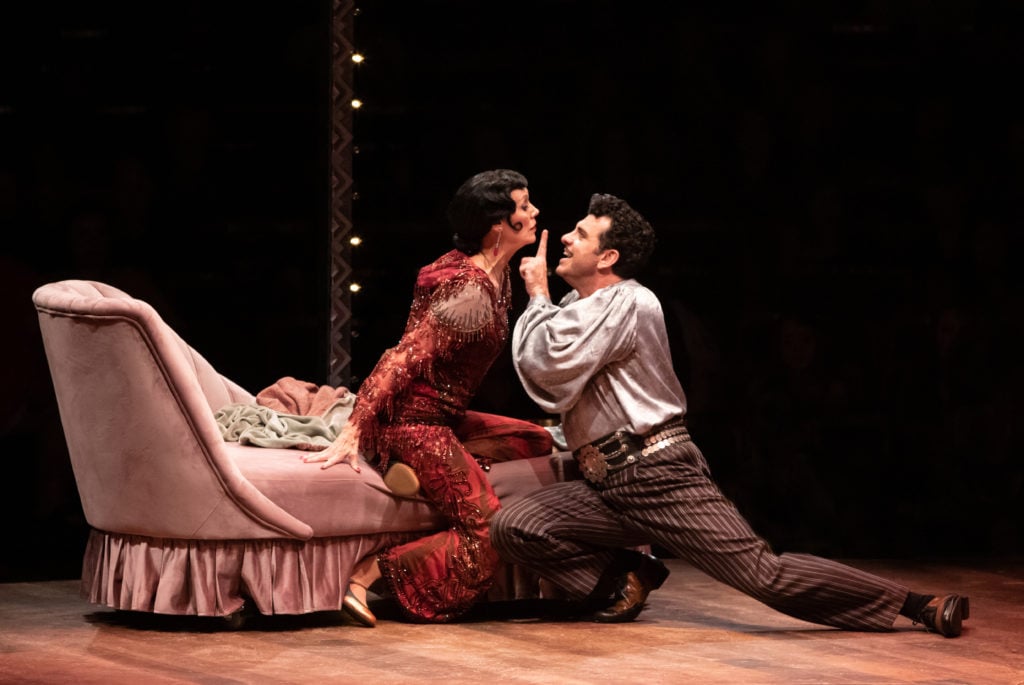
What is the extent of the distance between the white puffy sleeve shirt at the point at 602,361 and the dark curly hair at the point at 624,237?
90mm

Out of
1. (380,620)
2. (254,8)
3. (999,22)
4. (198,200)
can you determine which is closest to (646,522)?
(380,620)

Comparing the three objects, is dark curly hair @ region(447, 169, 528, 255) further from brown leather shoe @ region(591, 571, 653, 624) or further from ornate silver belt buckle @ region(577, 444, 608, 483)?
brown leather shoe @ region(591, 571, 653, 624)

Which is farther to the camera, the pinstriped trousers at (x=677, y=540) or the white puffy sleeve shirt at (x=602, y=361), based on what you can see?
the white puffy sleeve shirt at (x=602, y=361)

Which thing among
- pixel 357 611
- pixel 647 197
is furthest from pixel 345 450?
pixel 647 197

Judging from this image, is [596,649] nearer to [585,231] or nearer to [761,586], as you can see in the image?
[761,586]

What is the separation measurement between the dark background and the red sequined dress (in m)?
1.37

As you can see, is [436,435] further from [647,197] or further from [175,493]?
[647,197]

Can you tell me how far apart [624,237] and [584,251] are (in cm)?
12

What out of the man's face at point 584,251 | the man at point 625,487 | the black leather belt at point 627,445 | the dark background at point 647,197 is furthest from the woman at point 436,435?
the dark background at point 647,197

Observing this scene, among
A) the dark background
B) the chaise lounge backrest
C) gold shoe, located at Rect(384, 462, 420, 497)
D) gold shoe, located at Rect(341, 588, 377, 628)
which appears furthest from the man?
the dark background

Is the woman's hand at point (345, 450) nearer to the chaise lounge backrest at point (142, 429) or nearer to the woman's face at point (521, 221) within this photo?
the chaise lounge backrest at point (142, 429)

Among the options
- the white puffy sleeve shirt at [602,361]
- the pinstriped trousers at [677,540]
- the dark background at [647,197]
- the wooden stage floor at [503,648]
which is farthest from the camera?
the dark background at [647,197]

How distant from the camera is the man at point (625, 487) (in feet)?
12.9

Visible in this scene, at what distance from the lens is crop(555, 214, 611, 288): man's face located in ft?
13.7
